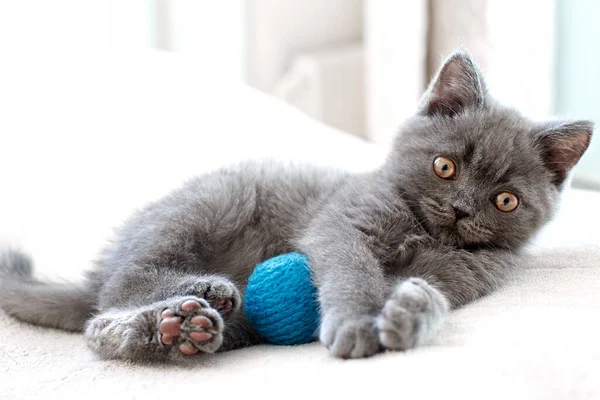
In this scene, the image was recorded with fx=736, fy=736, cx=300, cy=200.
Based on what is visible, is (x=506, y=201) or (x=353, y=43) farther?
(x=353, y=43)

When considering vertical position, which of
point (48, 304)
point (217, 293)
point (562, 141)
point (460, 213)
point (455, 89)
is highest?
point (455, 89)

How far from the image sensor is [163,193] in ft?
6.90

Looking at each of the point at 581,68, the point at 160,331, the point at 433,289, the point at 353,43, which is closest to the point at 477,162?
the point at 433,289

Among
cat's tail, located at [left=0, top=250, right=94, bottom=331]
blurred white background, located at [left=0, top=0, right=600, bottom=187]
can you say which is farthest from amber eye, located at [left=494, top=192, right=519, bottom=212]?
blurred white background, located at [left=0, top=0, right=600, bottom=187]

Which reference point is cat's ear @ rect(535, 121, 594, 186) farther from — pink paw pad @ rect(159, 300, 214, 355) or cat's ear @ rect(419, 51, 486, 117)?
pink paw pad @ rect(159, 300, 214, 355)

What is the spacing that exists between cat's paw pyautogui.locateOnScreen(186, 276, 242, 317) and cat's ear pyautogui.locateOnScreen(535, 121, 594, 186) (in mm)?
728

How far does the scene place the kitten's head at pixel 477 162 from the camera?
1.46 m

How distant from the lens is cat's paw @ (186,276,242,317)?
1354mm

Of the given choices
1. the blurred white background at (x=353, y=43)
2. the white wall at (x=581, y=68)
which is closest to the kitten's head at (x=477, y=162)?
the blurred white background at (x=353, y=43)

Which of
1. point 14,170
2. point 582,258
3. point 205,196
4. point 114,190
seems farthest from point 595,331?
point 14,170

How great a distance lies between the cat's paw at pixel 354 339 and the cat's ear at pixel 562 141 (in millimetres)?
637

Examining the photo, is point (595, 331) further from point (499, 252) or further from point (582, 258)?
point (582, 258)

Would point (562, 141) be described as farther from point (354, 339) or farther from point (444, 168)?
point (354, 339)

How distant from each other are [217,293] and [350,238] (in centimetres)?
28
